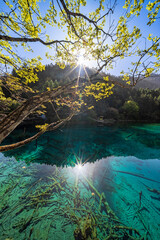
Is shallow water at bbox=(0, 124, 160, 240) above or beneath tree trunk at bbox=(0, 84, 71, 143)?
beneath

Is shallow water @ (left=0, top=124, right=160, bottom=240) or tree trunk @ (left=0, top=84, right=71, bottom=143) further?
shallow water @ (left=0, top=124, right=160, bottom=240)

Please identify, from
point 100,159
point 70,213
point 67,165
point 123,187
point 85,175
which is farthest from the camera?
point 100,159

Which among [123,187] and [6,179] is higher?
[6,179]

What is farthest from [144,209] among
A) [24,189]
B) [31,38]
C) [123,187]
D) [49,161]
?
[31,38]

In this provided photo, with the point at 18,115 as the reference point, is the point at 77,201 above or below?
below

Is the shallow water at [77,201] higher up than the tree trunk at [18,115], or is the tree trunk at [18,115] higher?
the tree trunk at [18,115]

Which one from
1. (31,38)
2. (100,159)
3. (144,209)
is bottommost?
(100,159)

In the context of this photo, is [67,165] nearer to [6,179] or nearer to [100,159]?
[100,159]

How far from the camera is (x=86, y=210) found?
3.53 metres

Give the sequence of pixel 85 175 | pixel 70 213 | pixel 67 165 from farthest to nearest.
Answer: pixel 67 165, pixel 85 175, pixel 70 213

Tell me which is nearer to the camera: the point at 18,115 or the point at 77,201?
the point at 18,115

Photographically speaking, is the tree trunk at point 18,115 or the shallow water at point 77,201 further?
the shallow water at point 77,201

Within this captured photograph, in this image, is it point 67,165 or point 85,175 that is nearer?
point 85,175

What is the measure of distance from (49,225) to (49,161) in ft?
15.0
